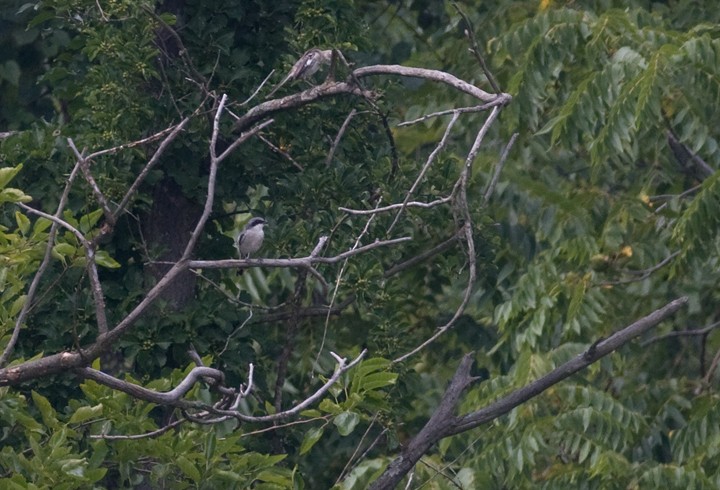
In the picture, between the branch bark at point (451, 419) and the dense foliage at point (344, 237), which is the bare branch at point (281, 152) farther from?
the branch bark at point (451, 419)

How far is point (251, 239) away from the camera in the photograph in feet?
19.4

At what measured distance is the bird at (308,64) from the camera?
218 inches

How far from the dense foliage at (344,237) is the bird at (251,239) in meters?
0.08

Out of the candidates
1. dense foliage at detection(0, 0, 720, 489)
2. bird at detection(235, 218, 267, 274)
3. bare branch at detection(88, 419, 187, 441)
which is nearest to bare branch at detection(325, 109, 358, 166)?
dense foliage at detection(0, 0, 720, 489)

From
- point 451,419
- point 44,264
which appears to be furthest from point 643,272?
point 44,264

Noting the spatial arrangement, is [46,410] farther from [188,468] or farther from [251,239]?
[251,239]

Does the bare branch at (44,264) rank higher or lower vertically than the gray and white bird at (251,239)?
higher

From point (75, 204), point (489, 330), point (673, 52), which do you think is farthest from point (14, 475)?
point (489, 330)

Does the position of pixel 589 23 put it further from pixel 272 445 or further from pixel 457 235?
pixel 272 445

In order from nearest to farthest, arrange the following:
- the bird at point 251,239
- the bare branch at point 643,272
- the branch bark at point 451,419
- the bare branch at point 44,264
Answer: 1. the bare branch at point 44,264
2. the branch bark at point 451,419
3. the bird at point 251,239
4. the bare branch at point 643,272

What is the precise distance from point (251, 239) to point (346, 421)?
1.77 meters

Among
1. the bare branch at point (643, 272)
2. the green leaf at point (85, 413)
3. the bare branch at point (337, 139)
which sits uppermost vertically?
the bare branch at point (337, 139)

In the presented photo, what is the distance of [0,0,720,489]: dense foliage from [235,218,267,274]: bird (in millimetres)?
77

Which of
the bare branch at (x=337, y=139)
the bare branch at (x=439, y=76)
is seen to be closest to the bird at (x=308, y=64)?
the bare branch at (x=337, y=139)
